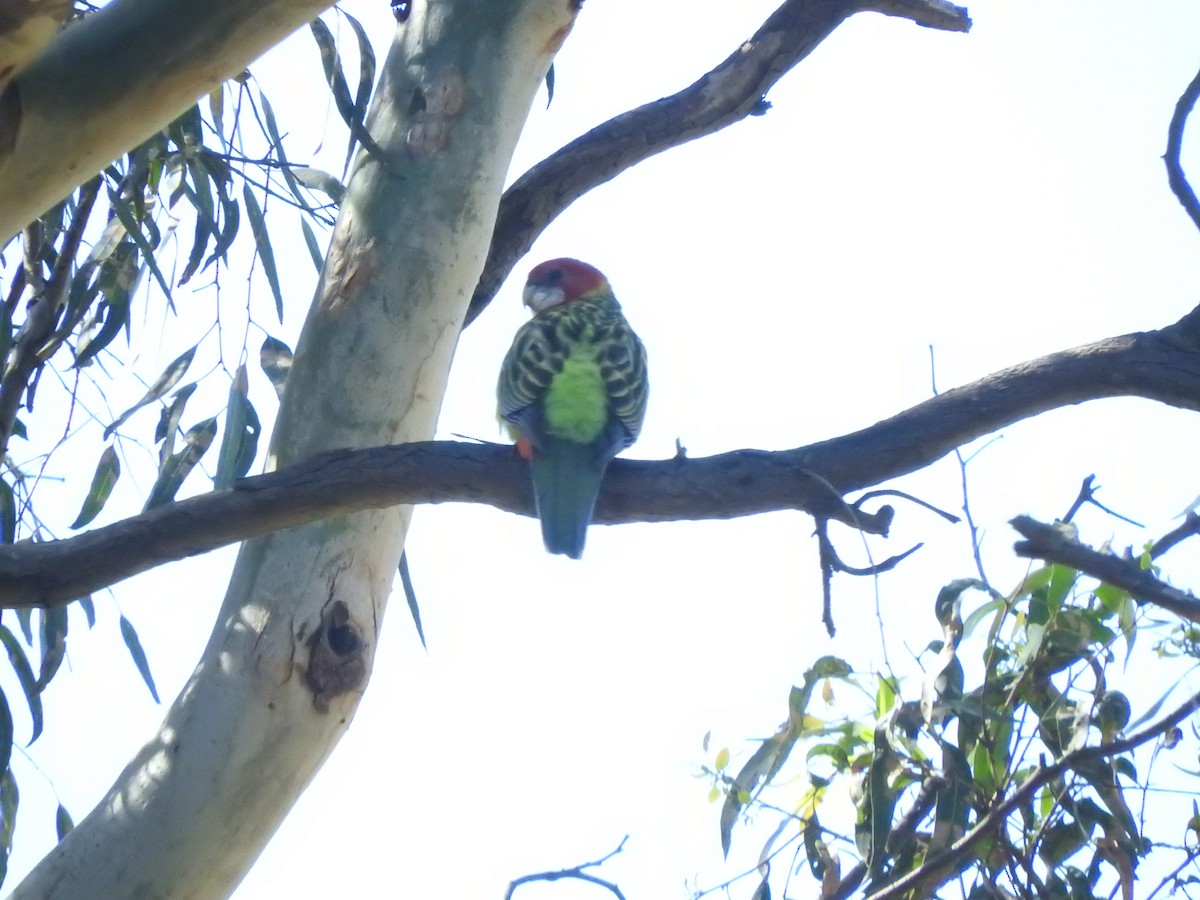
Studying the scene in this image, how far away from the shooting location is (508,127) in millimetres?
2842

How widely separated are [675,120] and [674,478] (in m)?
A: 1.52

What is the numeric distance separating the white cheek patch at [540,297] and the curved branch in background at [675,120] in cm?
71

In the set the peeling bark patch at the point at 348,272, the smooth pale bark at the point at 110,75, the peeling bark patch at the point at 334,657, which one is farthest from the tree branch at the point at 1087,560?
the peeling bark patch at the point at 348,272

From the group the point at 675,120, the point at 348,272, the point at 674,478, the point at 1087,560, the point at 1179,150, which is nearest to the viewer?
the point at 1087,560

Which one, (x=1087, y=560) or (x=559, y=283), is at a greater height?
(x=559, y=283)

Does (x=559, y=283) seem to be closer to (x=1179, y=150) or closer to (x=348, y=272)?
(x=348, y=272)

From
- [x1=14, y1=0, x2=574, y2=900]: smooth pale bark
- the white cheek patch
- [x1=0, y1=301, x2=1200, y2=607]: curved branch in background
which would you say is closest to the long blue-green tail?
Answer: [x1=0, y1=301, x2=1200, y2=607]: curved branch in background

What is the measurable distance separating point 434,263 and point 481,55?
0.52 meters

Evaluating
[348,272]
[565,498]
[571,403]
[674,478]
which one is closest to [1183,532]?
[674,478]

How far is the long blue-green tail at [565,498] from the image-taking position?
2404 millimetres

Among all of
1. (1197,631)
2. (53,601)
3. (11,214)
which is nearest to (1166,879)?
(1197,631)

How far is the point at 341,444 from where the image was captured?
99.1 inches

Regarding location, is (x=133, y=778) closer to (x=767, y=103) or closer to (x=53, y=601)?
(x=53, y=601)

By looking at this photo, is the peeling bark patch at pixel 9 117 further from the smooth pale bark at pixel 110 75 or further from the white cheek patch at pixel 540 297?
the white cheek patch at pixel 540 297
